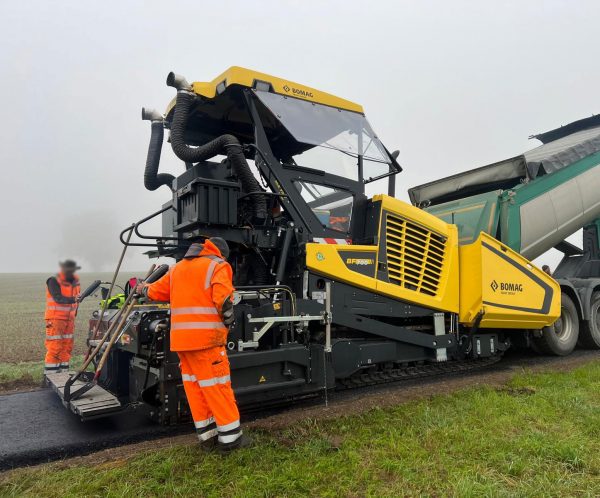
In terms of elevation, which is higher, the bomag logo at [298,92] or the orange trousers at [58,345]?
the bomag logo at [298,92]

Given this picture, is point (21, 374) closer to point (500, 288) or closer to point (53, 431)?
point (53, 431)

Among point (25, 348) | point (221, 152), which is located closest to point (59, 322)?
point (221, 152)

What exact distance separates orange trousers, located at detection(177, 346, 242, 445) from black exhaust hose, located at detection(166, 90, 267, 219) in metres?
1.46

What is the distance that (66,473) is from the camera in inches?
117

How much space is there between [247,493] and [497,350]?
450 cm

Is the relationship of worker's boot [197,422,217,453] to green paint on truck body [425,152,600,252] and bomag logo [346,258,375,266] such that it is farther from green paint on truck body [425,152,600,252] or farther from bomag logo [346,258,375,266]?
green paint on truck body [425,152,600,252]

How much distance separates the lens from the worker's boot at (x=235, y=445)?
10.7 feet

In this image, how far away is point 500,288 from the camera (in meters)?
5.52

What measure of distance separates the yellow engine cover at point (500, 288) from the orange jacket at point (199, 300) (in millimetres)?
3126

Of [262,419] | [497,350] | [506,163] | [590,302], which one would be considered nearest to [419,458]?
[262,419]

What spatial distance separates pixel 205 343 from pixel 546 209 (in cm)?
580

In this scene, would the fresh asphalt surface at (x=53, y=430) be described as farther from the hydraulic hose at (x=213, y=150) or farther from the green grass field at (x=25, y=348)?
the hydraulic hose at (x=213, y=150)

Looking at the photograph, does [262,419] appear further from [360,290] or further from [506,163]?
[506,163]

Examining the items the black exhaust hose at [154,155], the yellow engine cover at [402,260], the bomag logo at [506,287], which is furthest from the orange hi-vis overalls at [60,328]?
the bomag logo at [506,287]
